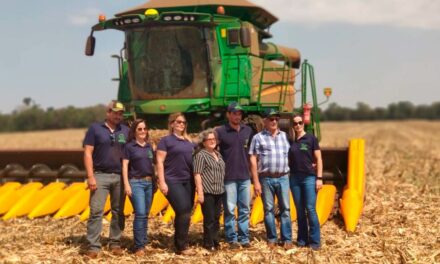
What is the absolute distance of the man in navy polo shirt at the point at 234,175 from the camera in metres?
5.97

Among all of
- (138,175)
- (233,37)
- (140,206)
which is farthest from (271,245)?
(233,37)

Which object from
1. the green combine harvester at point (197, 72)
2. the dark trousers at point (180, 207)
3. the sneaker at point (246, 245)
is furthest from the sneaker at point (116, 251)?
the green combine harvester at point (197, 72)

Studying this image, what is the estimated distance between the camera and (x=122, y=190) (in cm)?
598

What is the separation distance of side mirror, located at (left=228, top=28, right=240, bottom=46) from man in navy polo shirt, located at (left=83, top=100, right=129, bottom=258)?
3.45 metres

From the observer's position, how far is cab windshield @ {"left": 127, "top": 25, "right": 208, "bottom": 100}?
9.23 meters

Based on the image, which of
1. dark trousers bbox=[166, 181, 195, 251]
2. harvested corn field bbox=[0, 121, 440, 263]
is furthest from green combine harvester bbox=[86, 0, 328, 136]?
dark trousers bbox=[166, 181, 195, 251]

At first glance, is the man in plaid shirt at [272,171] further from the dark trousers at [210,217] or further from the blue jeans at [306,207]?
the dark trousers at [210,217]

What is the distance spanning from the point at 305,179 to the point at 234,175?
75 centimetres

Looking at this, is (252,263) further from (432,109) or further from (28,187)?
(432,109)

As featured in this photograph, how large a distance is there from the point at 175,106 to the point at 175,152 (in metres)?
3.50

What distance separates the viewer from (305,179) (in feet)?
19.8

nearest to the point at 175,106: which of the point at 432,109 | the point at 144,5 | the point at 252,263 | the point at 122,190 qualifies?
the point at 144,5

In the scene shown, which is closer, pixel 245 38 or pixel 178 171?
pixel 178 171

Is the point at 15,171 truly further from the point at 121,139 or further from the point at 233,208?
the point at 233,208
